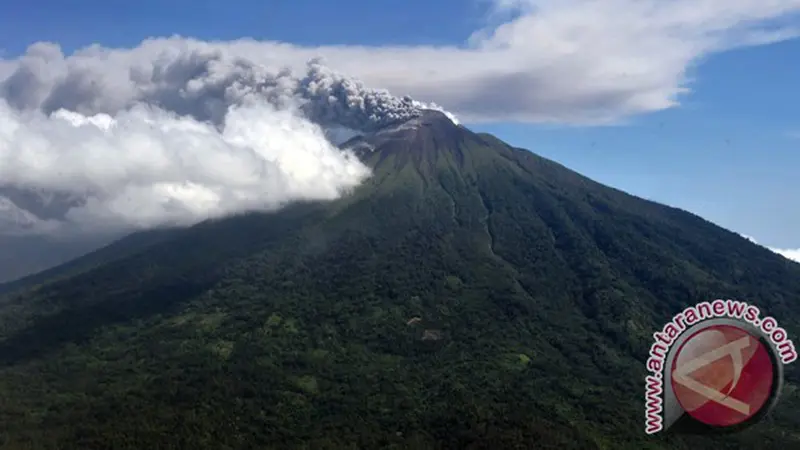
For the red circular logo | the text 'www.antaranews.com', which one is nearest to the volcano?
the text 'www.antaranews.com'

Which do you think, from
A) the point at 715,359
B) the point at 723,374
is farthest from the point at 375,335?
the point at 723,374

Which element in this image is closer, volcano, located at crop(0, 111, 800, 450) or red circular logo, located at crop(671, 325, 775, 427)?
red circular logo, located at crop(671, 325, 775, 427)

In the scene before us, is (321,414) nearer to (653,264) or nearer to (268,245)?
(268,245)

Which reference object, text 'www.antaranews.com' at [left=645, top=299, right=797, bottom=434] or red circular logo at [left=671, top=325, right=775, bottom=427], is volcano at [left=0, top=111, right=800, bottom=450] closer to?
text 'www.antaranews.com' at [left=645, top=299, right=797, bottom=434]

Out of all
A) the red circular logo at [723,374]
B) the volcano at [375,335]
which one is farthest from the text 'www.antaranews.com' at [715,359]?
the volcano at [375,335]

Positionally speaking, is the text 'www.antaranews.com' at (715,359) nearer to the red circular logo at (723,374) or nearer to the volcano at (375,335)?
the red circular logo at (723,374)

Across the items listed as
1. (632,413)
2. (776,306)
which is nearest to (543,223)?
(776,306)
